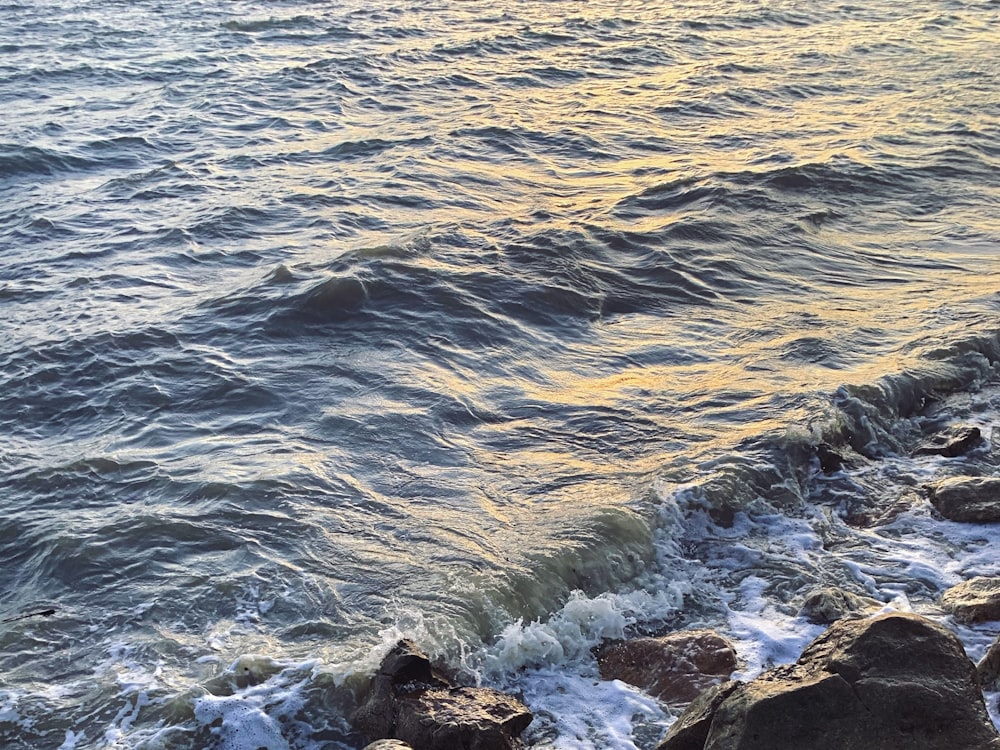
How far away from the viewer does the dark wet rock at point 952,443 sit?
7512mm

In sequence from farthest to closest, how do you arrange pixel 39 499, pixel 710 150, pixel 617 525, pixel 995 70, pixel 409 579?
pixel 995 70 < pixel 710 150 < pixel 39 499 < pixel 617 525 < pixel 409 579

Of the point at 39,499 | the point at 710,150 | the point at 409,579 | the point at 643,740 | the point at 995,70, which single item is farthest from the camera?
the point at 995,70

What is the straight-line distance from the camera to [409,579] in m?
6.28

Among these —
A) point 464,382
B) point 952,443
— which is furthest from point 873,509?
point 464,382

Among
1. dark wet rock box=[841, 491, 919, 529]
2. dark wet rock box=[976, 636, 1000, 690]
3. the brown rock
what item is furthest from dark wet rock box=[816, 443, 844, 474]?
the brown rock

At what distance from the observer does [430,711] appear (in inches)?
194

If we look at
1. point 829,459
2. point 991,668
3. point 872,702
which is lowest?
point 829,459

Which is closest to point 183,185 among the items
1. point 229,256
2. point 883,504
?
point 229,256

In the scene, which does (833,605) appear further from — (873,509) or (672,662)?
(873,509)

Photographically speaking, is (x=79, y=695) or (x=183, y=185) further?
(x=183, y=185)

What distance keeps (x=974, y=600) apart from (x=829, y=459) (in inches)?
70.9

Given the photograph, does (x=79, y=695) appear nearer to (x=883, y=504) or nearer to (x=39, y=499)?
(x=39, y=499)

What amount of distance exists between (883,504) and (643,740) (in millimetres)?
2792

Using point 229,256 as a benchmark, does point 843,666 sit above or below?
above
